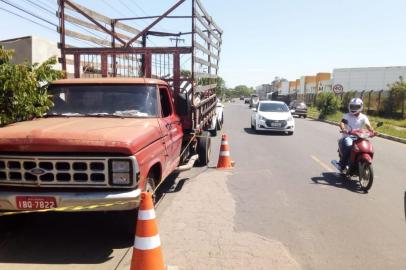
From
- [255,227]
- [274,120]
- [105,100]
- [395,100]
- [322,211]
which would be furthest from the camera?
[395,100]

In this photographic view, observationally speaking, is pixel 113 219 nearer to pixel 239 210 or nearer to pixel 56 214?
pixel 56 214

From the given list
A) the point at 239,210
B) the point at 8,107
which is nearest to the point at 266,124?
the point at 239,210

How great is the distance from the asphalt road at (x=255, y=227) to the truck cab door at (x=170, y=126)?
74cm

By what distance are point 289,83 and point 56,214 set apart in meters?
118

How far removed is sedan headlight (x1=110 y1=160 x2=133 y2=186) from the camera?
4.62 meters

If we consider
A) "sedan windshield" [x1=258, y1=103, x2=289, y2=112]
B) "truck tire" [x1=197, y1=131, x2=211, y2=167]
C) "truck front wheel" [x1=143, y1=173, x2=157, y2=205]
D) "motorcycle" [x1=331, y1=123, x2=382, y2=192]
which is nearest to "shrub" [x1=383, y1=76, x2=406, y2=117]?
"sedan windshield" [x1=258, y1=103, x2=289, y2=112]

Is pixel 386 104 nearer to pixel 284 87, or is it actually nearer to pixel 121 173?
pixel 121 173

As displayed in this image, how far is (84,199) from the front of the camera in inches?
179

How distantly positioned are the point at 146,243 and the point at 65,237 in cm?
168

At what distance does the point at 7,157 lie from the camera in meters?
4.67

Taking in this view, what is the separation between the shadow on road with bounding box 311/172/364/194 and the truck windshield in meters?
4.16

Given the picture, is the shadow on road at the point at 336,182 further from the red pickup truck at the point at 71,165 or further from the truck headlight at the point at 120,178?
the truck headlight at the point at 120,178

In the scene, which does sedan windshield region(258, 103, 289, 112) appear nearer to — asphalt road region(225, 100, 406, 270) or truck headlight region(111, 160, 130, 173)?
asphalt road region(225, 100, 406, 270)

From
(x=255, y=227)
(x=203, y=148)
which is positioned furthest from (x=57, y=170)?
(x=203, y=148)
